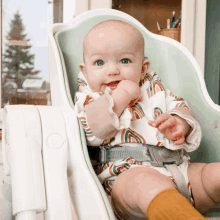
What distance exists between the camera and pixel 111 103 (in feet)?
1.68

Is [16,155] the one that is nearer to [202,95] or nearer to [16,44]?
[202,95]

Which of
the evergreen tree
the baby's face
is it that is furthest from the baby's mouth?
the evergreen tree

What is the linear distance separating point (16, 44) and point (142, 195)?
4.22 feet

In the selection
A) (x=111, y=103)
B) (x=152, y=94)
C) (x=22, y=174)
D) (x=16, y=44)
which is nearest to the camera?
(x=22, y=174)

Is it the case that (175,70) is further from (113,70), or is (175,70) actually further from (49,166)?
(49,166)

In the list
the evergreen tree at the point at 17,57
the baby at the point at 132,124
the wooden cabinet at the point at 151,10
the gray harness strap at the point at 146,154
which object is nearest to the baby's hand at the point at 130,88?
the baby at the point at 132,124

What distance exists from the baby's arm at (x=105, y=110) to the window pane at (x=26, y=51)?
3.35 ft

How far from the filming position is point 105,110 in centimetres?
51

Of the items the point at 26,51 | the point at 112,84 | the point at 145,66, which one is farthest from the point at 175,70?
the point at 26,51

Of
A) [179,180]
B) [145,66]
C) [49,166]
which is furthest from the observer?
[145,66]

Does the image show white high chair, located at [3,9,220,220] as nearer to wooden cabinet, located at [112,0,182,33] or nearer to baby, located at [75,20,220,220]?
baby, located at [75,20,220,220]

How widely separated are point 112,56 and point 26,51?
3.42 feet

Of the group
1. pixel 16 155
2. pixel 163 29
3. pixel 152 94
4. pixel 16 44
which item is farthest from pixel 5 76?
pixel 16 155

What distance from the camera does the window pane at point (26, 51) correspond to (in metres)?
1.47
